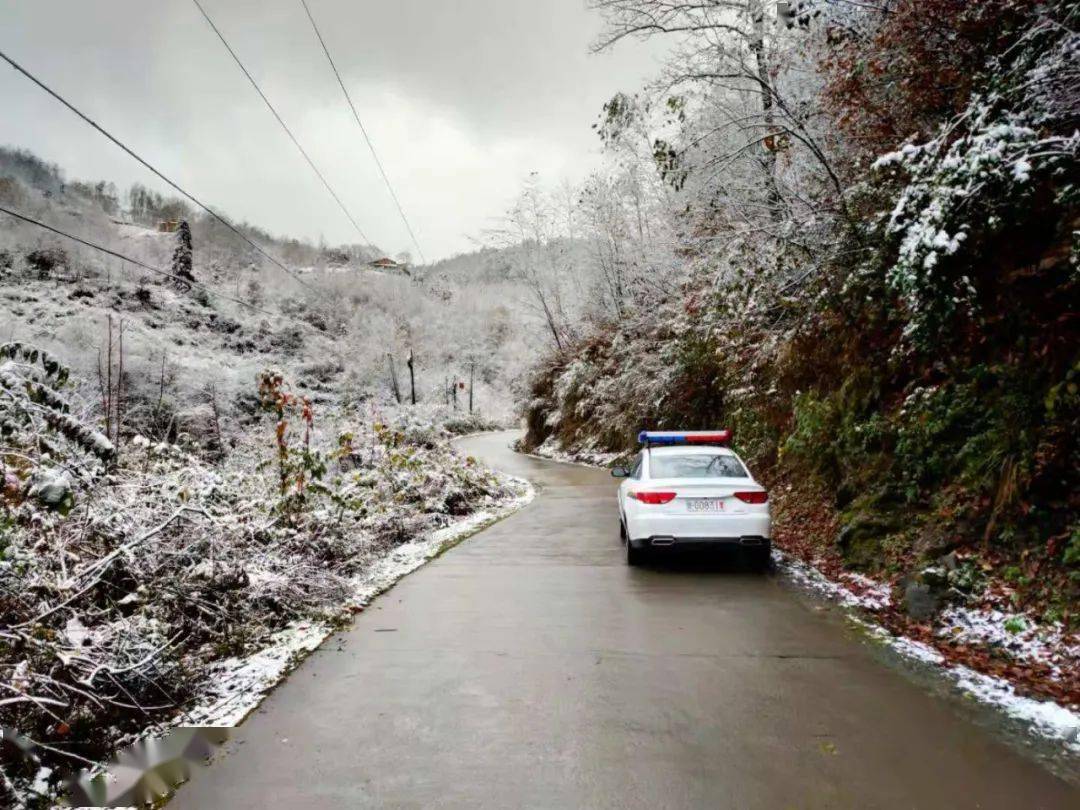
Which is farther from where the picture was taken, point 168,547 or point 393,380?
point 393,380

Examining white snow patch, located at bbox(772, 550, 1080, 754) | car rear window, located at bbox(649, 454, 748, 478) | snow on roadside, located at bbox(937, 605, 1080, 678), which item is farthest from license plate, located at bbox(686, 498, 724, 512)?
snow on roadside, located at bbox(937, 605, 1080, 678)

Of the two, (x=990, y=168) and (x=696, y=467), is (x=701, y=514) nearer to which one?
(x=696, y=467)

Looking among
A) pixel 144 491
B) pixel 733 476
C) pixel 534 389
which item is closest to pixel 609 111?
pixel 733 476

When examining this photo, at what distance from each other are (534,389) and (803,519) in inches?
1267

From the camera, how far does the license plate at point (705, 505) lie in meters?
7.95

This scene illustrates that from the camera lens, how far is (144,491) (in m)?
6.73

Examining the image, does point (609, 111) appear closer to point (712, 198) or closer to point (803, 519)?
point (712, 198)

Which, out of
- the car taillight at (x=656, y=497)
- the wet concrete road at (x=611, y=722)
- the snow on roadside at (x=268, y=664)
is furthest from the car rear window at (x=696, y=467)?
the snow on roadside at (x=268, y=664)

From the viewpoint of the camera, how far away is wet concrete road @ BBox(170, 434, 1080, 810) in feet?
10.4

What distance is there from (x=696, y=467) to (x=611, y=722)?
202 inches

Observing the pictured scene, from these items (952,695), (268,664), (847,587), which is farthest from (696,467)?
(268,664)

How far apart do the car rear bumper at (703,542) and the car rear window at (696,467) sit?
845 mm

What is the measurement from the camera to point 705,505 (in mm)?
7984

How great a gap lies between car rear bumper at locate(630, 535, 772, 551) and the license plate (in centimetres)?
35
